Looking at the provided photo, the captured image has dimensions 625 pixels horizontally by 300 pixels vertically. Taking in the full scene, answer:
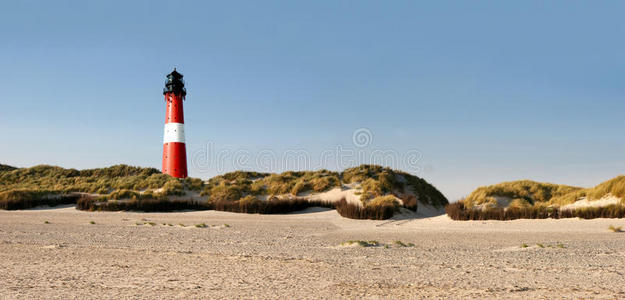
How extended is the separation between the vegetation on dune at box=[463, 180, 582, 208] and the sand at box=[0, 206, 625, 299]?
5440 mm

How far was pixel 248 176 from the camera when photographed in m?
34.3

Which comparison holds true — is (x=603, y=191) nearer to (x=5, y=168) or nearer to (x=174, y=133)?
(x=174, y=133)

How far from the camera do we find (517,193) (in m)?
20.8

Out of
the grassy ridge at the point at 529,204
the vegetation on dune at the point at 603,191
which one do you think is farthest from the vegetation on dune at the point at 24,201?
the vegetation on dune at the point at 603,191

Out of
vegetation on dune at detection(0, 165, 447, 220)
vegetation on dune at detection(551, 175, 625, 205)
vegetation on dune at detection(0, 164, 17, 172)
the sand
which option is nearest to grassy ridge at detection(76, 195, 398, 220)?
vegetation on dune at detection(0, 165, 447, 220)

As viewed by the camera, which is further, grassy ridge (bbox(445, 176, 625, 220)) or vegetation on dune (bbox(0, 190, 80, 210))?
vegetation on dune (bbox(0, 190, 80, 210))

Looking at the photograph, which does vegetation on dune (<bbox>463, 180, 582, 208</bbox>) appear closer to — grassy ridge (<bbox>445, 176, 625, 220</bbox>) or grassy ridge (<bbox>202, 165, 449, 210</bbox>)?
grassy ridge (<bbox>445, 176, 625, 220</bbox>)

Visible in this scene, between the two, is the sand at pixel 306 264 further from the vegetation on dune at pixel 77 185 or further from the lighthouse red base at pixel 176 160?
the lighthouse red base at pixel 176 160

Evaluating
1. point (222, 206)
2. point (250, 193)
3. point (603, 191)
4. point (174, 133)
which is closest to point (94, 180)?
point (174, 133)

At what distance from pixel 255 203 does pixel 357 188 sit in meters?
6.41

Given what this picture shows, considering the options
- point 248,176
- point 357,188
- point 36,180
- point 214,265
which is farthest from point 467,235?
point 36,180

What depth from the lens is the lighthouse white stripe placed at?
108 feet

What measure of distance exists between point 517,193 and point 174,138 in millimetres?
21669

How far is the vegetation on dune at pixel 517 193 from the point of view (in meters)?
19.2
